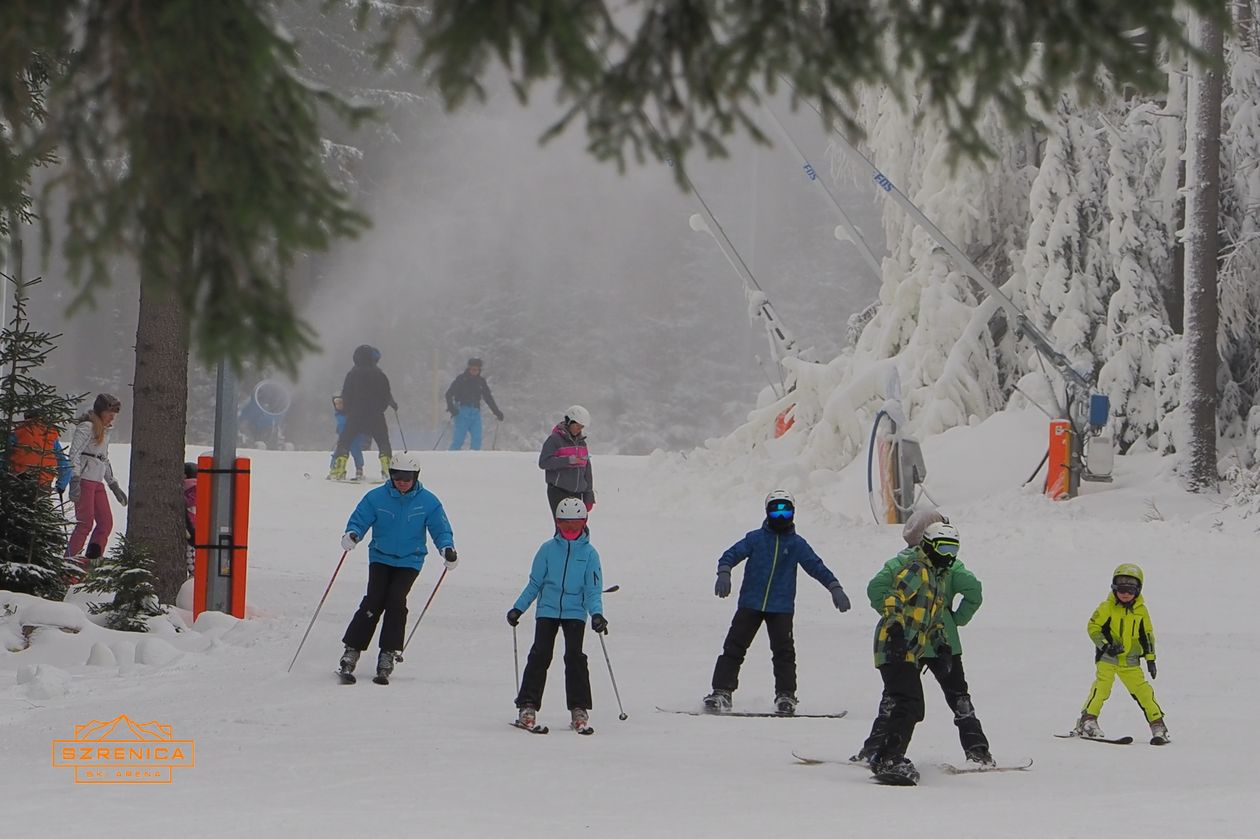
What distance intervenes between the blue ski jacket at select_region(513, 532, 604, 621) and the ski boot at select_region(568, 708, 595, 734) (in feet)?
1.61

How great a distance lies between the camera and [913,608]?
7.11 m

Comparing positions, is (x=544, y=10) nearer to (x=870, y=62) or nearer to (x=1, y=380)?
(x=870, y=62)

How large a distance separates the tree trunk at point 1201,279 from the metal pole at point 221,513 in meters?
11.7

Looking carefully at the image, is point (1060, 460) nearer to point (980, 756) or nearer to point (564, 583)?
point (564, 583)

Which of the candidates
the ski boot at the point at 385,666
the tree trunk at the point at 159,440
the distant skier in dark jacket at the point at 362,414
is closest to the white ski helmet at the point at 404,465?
the ski boot at the point at 385,666

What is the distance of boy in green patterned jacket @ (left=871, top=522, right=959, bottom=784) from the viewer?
681 centimetres

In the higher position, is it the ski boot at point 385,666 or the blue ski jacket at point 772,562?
the blue ski jacket at point 772,562

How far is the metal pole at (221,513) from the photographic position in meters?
10.6

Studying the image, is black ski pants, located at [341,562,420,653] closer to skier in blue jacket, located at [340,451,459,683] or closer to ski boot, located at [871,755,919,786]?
skier in blue jacket, located at [340,451,459,683]

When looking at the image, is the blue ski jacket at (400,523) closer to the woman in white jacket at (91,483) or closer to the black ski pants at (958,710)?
the black ski pants at (958,710)

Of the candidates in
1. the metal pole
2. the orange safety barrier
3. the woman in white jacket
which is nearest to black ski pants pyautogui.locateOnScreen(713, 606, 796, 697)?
the orange safety barrier

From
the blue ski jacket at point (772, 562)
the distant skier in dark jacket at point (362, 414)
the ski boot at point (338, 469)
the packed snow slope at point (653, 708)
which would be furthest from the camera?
the ski boot at point (338, 469)

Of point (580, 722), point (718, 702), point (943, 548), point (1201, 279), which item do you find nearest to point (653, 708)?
point (718, 702)

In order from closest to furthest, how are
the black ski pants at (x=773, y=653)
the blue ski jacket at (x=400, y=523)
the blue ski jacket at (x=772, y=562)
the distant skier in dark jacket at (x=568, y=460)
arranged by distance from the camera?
the black ski pants at (x=773, y=653) < the blue ski jacket at (x=772, y=562) < the blue ski jacket at (x=400, y=523) < the distant skier in dark jacket at (x=568, y=460)
